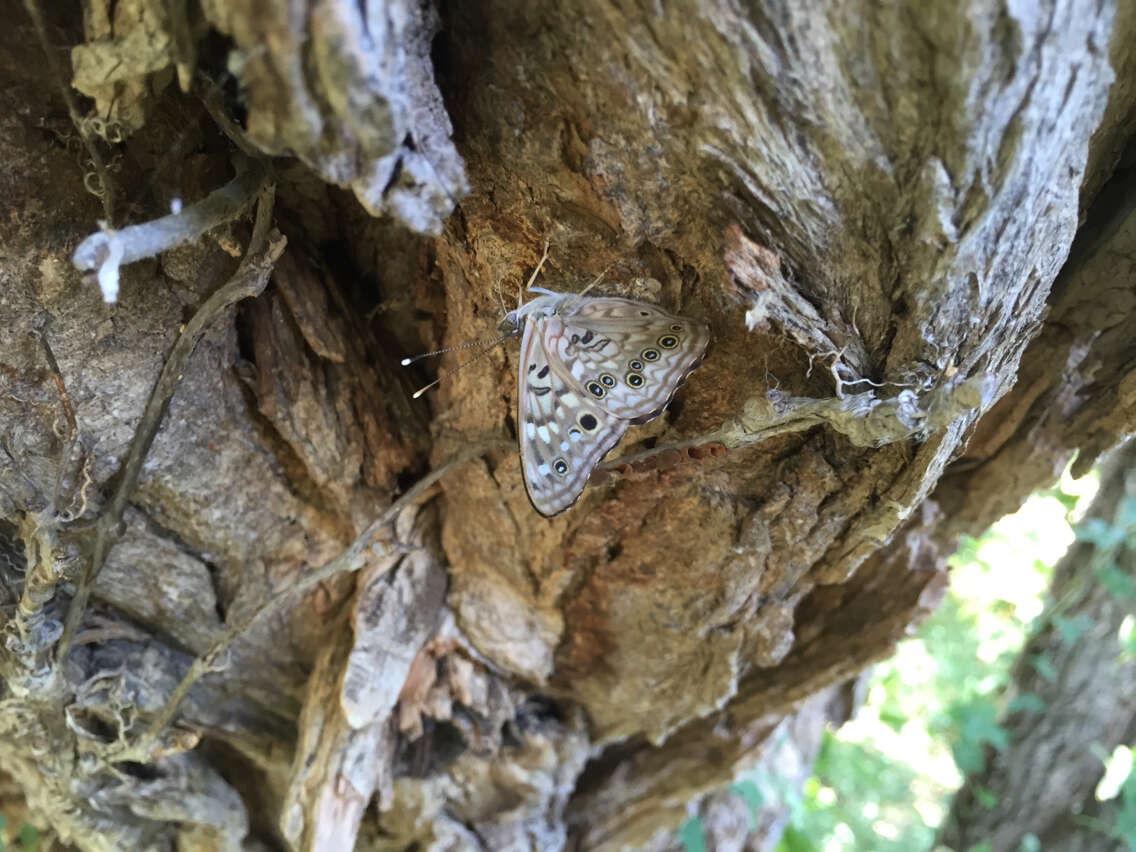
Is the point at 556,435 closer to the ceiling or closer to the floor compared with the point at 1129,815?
closer to the ceiling

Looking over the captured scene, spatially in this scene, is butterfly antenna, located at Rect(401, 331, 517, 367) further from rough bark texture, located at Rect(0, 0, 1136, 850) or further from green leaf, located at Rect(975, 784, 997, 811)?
green leaf, located at Rect(975, 784, 997, 811)

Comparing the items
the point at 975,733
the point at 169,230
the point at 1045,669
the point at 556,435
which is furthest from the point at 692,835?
the point at 169,230

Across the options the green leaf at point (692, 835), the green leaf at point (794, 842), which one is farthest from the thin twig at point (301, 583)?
the green leaf at point (794, 842)

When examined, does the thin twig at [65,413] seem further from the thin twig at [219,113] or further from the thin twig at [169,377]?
the thin twig at [219,113]

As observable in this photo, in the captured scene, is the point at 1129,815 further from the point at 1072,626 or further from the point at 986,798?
the point at 1072,626

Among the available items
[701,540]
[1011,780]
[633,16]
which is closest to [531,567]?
[701,540]

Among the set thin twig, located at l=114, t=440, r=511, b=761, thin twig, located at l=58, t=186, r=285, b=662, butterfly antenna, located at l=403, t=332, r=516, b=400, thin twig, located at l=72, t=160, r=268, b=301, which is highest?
thin twig, located at l=72, t=160, r=268, b=301

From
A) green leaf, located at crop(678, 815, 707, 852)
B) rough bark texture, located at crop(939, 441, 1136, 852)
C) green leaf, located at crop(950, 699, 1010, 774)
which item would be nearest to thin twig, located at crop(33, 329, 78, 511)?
green leaf, located at crop(678, 815, 707, 852)
